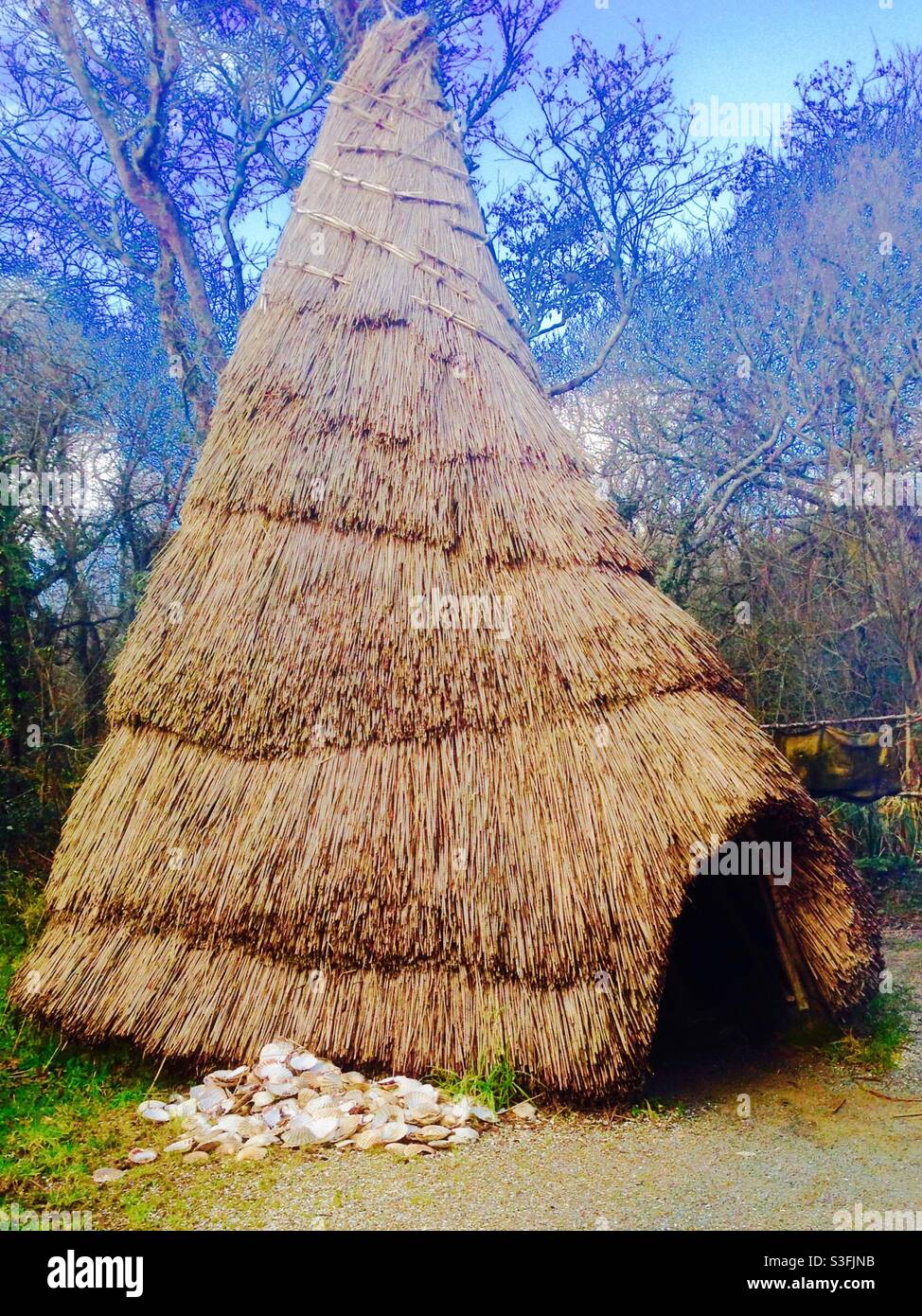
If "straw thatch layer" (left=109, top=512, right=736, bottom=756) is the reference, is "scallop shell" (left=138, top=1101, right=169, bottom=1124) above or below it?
below

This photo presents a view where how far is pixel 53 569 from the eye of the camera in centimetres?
981

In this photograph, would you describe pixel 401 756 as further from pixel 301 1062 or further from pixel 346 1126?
pixel 346 1126

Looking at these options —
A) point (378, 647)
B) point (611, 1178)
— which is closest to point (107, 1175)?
point (611, 1178)

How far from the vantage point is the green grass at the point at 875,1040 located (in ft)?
A: 17.4

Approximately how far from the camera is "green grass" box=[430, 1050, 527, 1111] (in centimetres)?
446

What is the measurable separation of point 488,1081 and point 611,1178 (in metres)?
0.74

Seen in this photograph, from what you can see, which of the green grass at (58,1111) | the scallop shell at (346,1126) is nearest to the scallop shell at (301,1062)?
the scallop shell at (346,1126)

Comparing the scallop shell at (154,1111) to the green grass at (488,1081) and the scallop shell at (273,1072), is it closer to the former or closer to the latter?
the scallop shell at (273,1072)

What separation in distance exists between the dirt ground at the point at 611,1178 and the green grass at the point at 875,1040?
38 cm

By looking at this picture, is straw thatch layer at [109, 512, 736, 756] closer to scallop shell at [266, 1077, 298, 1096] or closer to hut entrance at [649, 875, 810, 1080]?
hut entrance at [649, 875, 810, 1080]

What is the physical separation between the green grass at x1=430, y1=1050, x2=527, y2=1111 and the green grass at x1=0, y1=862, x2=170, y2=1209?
4.60 feet

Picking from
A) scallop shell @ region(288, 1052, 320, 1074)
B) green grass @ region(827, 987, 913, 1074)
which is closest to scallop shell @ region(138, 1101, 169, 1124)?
scallop shell @ region(288, 1052, 320, 1074)
